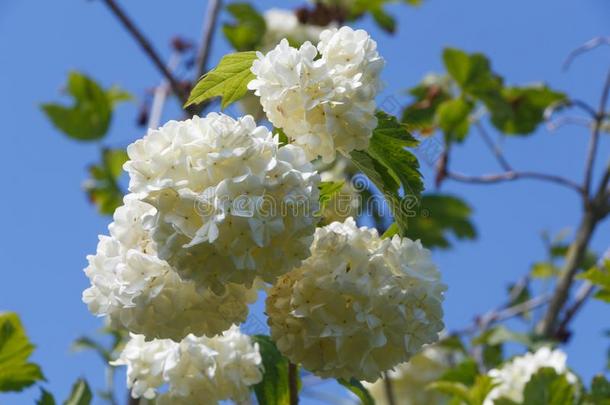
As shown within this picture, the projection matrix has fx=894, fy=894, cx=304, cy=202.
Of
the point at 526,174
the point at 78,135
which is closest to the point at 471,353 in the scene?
the point at 526,174

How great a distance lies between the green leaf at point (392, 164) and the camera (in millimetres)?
2041

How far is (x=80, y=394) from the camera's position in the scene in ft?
8.81

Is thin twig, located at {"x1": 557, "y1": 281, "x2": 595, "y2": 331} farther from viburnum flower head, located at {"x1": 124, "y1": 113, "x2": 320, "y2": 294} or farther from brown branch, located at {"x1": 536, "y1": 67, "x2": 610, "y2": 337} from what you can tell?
viburnum flower head, located at {"x1": 124, "y1": 113, "x2": 320, "y2": 294}

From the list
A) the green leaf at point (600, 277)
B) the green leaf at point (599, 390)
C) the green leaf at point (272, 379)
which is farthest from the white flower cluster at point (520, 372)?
the green leaf at point (272, 379)

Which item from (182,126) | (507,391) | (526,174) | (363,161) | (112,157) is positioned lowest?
(182,126)

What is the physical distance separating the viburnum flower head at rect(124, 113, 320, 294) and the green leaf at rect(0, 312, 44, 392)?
142 centimetres

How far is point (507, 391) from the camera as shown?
3410mm

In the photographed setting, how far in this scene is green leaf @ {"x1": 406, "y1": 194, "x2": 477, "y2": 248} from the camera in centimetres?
559

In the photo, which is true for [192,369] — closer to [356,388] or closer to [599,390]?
[356,388]

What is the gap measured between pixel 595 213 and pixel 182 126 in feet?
9.93

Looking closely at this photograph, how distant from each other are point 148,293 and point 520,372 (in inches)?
81.1

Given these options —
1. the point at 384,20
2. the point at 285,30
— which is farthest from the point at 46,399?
the point at 384,20

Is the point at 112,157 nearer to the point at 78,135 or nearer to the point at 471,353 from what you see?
the point at 78,135

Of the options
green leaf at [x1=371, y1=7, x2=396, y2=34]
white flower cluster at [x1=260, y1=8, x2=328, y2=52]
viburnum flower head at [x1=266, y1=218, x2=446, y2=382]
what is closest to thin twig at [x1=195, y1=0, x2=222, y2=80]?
white flower cluster at [x1=260, y1=8, x2=328, y2=52]
